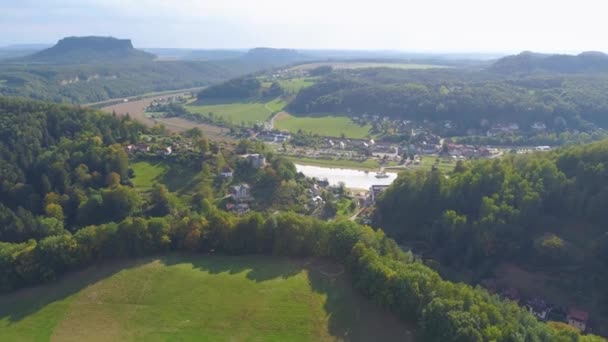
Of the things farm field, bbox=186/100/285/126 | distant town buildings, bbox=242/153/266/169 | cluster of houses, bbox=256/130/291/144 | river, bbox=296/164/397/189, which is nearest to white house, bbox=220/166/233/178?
distant town buildings, bbox=242/153/266/169

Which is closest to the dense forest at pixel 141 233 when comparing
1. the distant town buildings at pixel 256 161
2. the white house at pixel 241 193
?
the distant town buildings at pixel 256 161

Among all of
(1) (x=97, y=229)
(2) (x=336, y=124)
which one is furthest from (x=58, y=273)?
(2) (x=336, y=124)

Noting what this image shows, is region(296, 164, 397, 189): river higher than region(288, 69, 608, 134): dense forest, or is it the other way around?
region(288, 69, 608, 134): dense forest

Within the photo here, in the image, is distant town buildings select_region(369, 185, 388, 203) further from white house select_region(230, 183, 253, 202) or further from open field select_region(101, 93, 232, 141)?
open field select_region(101, 93, 232, 141)

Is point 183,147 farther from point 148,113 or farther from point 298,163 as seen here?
point 148,113

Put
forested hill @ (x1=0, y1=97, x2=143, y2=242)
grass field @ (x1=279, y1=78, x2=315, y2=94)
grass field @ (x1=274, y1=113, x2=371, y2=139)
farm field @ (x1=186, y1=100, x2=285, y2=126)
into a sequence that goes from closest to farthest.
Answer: forested hill @ (x1=0, y1=97, x2=143, y2=242)
grass field @ (x1=274, y1=113, x2=371, y2=139)
farm field @ (x1=186, y1=100, x2=285, y2=126)
grass field @ (x1=279, y1=78, x2=315, y2=94)

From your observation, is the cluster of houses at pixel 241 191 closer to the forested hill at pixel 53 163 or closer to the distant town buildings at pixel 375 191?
the forested hill at pixel 53 163
